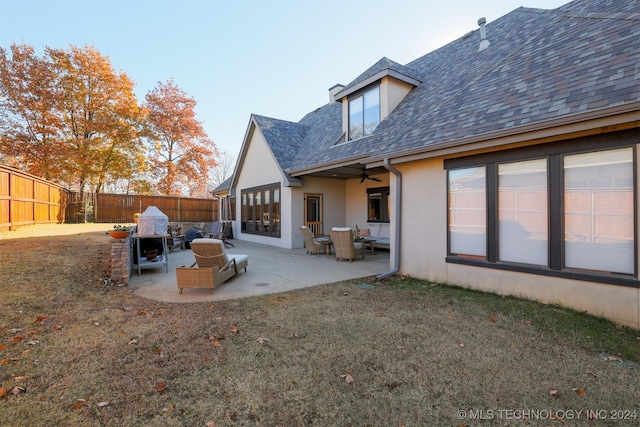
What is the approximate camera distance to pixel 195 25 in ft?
37.8

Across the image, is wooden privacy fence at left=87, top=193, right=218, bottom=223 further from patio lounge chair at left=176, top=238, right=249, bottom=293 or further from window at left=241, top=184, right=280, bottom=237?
patio lounge chair at left=176, top=238, right=249, bottom=293

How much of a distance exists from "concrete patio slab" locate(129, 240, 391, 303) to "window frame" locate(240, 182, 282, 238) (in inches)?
124

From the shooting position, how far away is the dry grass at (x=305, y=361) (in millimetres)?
2439

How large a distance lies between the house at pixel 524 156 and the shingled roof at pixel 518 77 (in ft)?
0.10

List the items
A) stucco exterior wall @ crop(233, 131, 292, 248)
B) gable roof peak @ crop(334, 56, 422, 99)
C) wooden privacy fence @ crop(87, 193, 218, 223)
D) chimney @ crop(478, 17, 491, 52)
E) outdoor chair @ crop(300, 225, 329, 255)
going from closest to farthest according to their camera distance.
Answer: chimney @ crop(478, 17, 491, 52)
gable roof peak @ crop(334, 56, 422, 99)
outdoor chair @ crop(300, 225, 329, 255)
stucco exterior wall @ crop(233, 131, 292, 248)
wooden privacy fence @ crop(87, 193, 218, 223)

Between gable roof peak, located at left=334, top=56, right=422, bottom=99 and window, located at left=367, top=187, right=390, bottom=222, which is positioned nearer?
gable roof peak, located at left=334, top=56, right=422, bottom=99

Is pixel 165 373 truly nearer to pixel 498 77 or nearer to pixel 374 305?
pixel 374 305

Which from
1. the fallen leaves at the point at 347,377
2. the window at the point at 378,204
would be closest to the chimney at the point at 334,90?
the window at the point at 378,204

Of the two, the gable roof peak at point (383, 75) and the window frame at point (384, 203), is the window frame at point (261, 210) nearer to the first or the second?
the window frame at point (384, 203)

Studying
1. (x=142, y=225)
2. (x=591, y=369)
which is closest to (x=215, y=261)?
(x=142, y=225)

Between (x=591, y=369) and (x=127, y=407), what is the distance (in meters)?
4.41

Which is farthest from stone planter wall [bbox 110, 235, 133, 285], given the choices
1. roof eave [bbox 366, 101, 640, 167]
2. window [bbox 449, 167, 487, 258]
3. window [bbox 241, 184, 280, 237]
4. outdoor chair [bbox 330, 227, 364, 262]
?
window [bbox 449, 167, 487, 258]

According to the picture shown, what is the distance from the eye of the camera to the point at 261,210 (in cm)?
1455

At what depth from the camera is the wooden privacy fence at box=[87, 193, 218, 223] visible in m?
20.8
